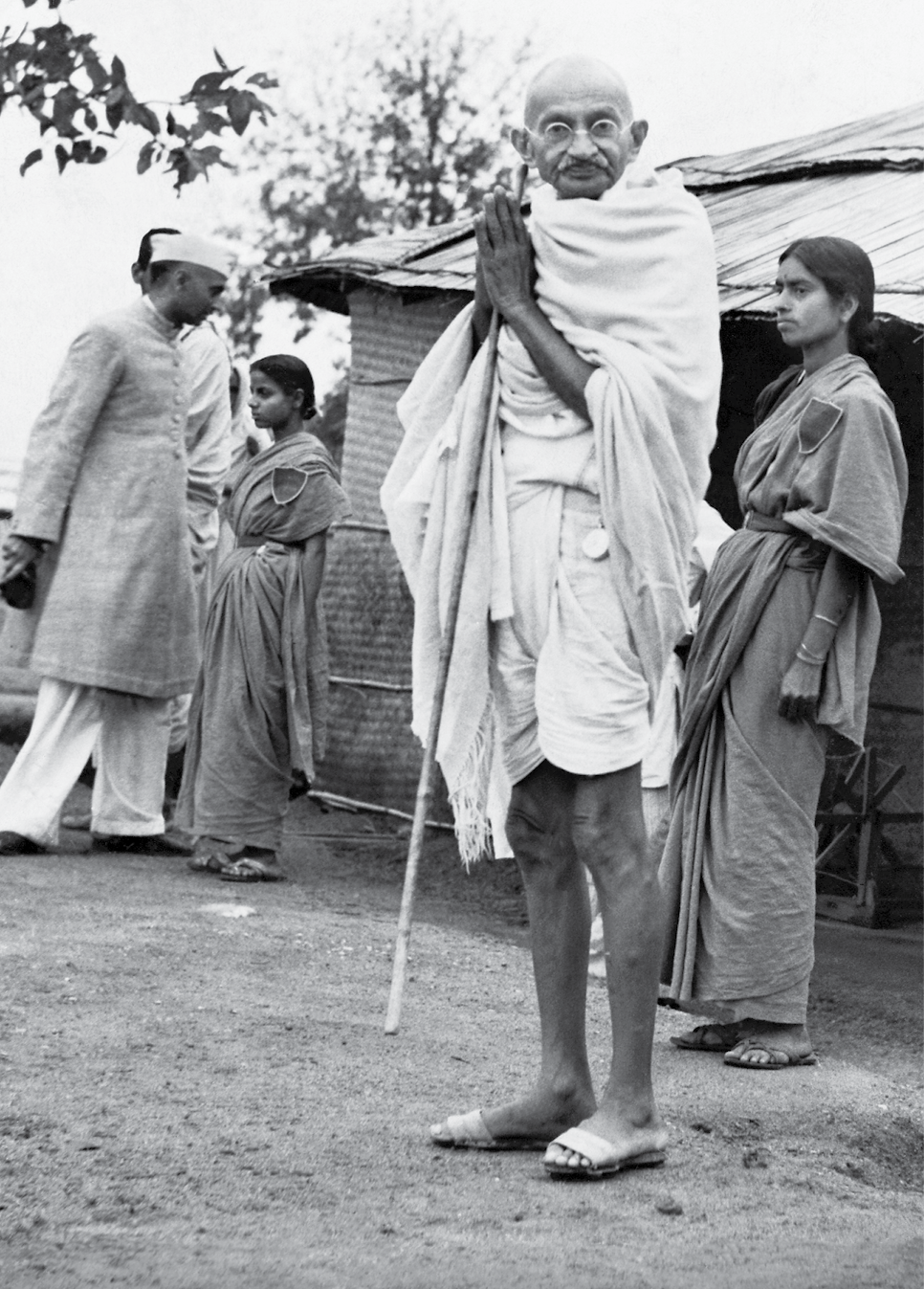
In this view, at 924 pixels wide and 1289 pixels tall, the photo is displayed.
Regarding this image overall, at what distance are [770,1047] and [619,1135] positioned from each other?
56.5 inches

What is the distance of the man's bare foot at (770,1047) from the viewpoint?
188 inches

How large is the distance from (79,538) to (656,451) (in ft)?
14.9

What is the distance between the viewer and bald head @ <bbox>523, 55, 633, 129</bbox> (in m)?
3.58

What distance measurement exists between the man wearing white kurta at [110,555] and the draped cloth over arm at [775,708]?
327cm

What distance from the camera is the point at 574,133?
3586mm

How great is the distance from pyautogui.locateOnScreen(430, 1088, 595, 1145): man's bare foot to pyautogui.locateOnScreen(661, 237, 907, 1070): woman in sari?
1250mm

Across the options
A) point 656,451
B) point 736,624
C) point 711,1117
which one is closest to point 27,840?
point 736,624

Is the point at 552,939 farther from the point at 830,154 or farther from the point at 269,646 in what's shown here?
the point at 830,154

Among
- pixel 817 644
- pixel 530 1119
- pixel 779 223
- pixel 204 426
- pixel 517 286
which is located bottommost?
pixel 530 1119

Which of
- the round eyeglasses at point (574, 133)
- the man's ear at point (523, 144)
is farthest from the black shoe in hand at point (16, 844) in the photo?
the round eyeglasses at point (574, 133)

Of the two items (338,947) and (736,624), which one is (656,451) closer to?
(736,624)

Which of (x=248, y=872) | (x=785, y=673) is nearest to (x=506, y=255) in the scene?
(x=785, y=673)

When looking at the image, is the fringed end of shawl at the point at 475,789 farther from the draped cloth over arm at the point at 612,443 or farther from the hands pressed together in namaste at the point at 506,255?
the hands pressed together in namaste at the point at 506,255

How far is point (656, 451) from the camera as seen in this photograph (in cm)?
353
